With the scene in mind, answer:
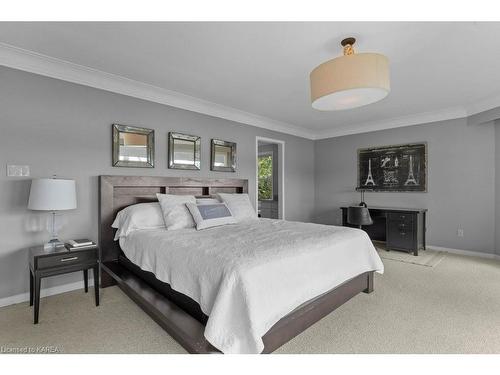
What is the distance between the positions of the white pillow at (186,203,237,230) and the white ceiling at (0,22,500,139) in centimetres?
155

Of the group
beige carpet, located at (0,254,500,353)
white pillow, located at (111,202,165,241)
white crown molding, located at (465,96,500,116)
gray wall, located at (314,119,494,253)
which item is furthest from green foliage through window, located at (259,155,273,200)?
white crown molding, located at (465,96,500,116)

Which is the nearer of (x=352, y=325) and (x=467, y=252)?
(x=352, y=325)

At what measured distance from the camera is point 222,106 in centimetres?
411

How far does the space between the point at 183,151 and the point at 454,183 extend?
14.8 ft

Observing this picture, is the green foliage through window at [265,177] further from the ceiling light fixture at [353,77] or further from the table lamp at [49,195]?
the table lamp at [49,195]

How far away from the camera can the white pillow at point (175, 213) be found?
9.37 feet

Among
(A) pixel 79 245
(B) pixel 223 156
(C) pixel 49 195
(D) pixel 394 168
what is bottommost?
(A) pixel 79 245

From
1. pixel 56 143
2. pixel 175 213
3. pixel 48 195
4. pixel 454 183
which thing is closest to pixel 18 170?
pixel 56 143

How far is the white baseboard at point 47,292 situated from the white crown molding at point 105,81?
225cm

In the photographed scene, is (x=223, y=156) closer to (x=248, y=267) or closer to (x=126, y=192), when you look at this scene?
(x=126, y=192)

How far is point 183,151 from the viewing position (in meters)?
3.77

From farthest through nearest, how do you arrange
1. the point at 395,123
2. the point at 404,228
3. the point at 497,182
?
1. the point at 395,123
2. the point at 404,228
3. the point at 497,182

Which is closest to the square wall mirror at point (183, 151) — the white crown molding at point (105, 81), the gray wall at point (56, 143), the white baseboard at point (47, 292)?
the gray wall at point (56, 143)
